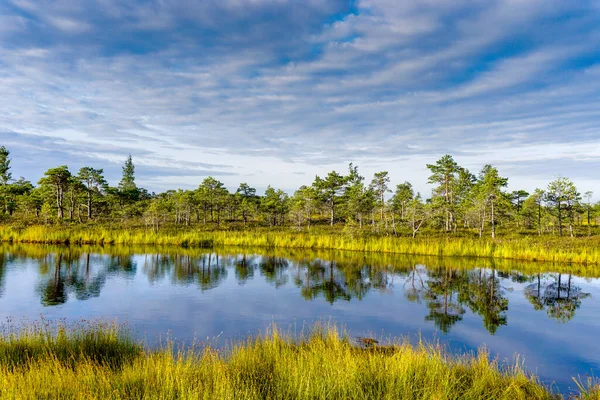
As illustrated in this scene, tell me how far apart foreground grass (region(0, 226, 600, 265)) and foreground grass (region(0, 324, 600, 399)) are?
2593 centimetres

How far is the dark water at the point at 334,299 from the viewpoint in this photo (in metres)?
11.7

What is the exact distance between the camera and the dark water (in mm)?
11711

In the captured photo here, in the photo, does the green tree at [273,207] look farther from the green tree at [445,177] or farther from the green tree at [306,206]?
the green tree at [445,177]

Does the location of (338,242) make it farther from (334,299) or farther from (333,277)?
(334,299)

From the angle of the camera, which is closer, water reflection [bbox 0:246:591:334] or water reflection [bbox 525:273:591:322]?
water reflection [bbox 525:273:591:322]

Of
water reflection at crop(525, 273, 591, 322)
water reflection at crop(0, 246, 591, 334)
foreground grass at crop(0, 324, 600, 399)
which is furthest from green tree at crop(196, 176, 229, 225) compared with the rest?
foreground grass at crop(0, 324, 600, 399)

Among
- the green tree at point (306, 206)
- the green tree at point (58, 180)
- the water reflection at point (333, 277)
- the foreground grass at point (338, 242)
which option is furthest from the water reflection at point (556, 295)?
the green tree at point (58, 180)

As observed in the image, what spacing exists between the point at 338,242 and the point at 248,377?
30.0 metres

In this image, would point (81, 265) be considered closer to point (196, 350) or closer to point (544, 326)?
point (196, 350)

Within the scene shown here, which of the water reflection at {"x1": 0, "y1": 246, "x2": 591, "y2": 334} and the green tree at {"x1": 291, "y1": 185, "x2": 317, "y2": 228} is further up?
the green tree at {"x1": 291, "y1": 185, "x2": 317, "y2": 228}

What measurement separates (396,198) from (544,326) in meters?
62.0

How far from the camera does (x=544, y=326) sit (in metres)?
13.5

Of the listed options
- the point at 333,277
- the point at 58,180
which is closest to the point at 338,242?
the point at 333,277

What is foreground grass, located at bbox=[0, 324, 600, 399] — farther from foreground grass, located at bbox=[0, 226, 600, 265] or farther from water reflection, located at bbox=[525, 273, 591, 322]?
foreground grass, located at bbox=[0, 226, 600, 265]
